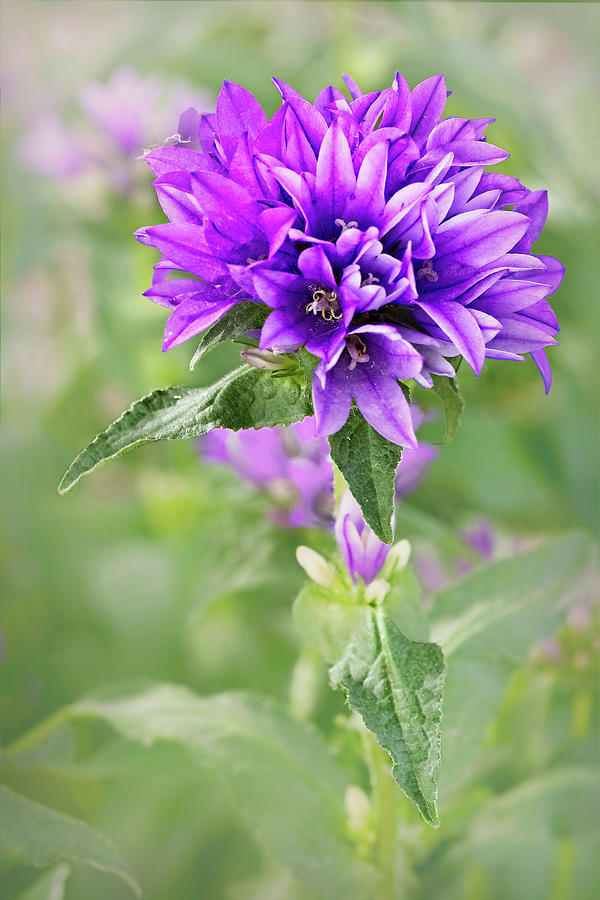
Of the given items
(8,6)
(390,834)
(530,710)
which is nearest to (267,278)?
(390,834)

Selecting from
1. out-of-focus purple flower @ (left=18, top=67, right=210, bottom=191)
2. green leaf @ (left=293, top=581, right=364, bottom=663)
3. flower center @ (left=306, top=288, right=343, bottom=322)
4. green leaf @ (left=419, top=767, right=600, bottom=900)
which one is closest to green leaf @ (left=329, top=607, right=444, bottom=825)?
green leaf @ (left=293, top=581, right=364, bottom=663)

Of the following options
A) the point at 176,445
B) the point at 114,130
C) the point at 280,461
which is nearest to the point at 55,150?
the point at 114,130

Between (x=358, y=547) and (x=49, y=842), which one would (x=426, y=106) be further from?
(x=49, y=842)

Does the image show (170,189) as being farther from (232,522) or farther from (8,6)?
(8,6)

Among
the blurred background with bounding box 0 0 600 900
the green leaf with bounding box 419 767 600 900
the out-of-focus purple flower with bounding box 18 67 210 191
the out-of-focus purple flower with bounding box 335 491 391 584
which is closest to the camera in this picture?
the out-of-focus purple flower with bounding box 335 491 391 584

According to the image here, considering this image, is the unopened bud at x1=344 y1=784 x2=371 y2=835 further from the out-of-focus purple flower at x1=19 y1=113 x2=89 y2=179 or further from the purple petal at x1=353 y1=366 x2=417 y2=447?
the out-of-focus purple flower at x1=19 y1=113 x2=89 y2=179
